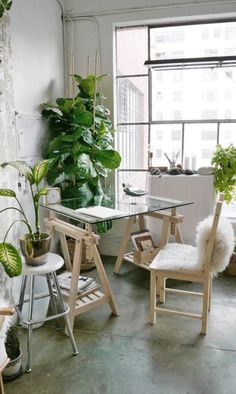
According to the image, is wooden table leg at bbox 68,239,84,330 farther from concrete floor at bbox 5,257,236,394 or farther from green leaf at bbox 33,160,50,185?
green leaf at bbox 33,160,50,185

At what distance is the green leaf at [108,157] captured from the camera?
2.98 m

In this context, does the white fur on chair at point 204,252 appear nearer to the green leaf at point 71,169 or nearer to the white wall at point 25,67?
the green leaf at point 71,169

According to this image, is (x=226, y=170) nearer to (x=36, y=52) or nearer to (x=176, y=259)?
(x=176, y=259)

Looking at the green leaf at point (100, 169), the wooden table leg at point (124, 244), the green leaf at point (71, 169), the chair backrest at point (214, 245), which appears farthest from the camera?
the wooden table leg at point (124, 244)

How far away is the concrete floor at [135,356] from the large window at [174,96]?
5.34ft

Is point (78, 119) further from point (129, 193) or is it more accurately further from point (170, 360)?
point (170, 360)

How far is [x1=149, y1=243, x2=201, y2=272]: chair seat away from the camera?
2279mm

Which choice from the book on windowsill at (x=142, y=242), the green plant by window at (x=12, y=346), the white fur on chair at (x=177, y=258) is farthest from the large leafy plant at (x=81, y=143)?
the green plant by window at (x=12, y=346)

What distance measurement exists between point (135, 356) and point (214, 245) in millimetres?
870

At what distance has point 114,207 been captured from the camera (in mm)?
2508

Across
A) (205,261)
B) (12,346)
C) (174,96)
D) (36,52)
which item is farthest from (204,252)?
(36,52)

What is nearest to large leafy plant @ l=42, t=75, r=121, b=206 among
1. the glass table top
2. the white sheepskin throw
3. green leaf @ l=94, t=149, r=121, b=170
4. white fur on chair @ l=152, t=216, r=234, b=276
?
green leaf @ l=94, t=149, r=121, b=170

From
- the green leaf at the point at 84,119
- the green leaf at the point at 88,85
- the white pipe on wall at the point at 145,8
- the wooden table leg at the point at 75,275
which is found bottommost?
the wooden table leg at the point at 75,275

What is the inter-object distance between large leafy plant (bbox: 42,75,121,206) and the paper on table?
12.2 inches
